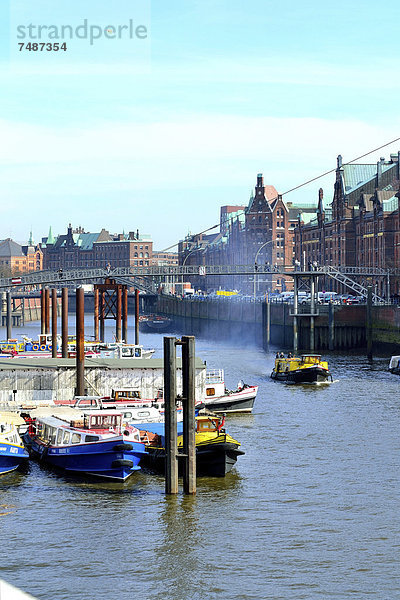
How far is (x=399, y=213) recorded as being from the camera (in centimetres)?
15150

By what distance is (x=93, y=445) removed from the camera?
136ft

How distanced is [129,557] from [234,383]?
149 ft

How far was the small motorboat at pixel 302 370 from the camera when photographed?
77.3m

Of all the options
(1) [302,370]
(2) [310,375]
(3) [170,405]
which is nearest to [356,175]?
(1) [302,370]

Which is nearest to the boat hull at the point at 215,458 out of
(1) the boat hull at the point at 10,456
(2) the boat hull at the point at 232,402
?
(1) the boat hull at the point at 10,456

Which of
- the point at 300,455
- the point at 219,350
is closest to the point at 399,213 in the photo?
the point at 219,350

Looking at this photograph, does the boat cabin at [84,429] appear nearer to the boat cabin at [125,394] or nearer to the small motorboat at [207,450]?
the small motorboat at [207,450]

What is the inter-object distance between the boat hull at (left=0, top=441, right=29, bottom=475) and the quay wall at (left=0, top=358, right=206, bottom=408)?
1259cm

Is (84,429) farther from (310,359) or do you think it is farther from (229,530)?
(310,359)

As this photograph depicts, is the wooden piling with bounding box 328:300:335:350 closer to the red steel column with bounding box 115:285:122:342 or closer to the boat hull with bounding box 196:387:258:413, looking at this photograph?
the red steel column with bounding box 115:285:122:342

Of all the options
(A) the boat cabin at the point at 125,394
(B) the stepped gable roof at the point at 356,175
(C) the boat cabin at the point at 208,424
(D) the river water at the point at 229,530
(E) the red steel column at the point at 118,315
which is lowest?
(D) the river water at the point at 229,530

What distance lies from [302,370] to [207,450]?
119 feet

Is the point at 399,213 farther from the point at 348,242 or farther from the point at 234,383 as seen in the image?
the point at 234,383

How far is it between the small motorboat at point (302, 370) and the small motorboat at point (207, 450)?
3434 centimetres
